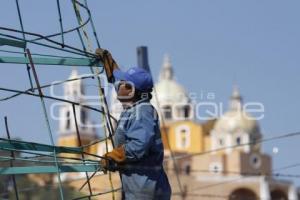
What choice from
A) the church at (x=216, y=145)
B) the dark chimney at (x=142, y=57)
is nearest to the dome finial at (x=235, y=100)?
the church at (x=216, y=145)

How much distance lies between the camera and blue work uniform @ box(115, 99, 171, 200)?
3.16 meters

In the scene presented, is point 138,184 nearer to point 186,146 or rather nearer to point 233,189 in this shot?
point 233,189

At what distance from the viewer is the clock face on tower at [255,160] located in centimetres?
6334

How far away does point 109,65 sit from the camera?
3.54m

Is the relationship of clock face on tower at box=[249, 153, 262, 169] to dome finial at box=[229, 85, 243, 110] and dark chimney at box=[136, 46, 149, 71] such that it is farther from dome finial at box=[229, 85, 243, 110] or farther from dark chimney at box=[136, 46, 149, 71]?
dark chimney at box=[136, 46, 149, 71]

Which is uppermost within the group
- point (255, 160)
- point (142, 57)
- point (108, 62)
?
point (108, 62)

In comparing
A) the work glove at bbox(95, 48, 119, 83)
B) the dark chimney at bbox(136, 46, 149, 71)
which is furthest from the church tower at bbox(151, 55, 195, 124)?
the work glove at bbox(95, 48, 119, 83)

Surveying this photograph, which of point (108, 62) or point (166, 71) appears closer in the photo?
point (108, 62)

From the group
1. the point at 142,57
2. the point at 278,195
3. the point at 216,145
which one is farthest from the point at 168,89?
the point at 142,57

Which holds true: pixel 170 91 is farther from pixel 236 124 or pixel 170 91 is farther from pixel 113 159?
pixel 113 159

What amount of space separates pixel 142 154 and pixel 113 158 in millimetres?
89

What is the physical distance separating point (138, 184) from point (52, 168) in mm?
244

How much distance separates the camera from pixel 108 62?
3535mm

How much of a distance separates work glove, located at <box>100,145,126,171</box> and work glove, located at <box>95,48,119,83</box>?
389mm
